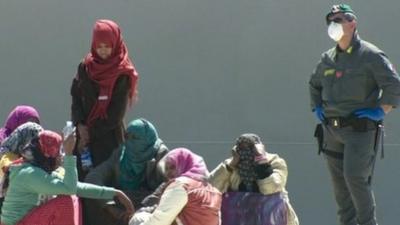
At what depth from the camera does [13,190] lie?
4.16 meters

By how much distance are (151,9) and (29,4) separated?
3.74ft

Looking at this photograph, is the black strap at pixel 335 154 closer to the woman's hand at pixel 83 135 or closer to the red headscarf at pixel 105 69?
the red headscarf at pixel 105 69

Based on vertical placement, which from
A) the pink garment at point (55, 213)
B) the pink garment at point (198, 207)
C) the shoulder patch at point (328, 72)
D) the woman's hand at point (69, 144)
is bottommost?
the pink garment at point (55, 213)

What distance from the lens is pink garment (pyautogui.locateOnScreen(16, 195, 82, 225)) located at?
4.13m

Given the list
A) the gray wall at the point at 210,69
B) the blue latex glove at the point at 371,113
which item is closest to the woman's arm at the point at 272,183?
the blue latex glove at the point at 371,113

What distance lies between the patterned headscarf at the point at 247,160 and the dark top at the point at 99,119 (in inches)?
32.4

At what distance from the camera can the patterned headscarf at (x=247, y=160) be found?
459 cm

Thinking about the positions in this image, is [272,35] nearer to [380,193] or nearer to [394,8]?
[394,8]

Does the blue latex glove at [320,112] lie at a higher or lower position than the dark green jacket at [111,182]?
higher

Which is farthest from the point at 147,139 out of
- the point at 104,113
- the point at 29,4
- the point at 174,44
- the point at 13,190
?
the point at 29,4

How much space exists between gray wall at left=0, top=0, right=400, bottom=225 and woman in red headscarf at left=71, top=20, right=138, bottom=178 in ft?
7.03

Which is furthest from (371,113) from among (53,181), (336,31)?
(53,181)

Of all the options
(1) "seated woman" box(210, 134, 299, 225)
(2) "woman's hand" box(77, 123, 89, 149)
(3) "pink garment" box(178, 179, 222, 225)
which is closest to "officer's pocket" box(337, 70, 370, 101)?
(1) "seated woman" box(210, 134, 299, 225)

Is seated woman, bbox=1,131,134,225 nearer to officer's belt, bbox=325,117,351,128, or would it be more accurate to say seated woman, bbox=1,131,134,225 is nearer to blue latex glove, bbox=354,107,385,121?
officer's belt, bbox=325,117,351,128
